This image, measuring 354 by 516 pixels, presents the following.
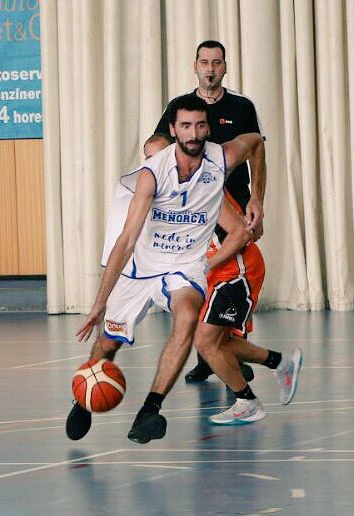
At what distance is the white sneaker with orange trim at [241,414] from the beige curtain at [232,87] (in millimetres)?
5031

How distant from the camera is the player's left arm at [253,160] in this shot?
638 cm

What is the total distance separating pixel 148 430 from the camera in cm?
567

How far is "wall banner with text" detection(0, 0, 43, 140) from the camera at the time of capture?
515 inches

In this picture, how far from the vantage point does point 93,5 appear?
11945 mm

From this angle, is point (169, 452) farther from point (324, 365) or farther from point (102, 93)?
point (102, 93)

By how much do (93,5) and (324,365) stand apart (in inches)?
192

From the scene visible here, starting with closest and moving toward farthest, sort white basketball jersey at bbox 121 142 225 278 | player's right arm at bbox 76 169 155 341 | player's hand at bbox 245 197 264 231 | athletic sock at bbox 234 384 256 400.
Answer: player's right arm at bbox 76 169 155 341
white basketball jersey at bbox 121 142 225 278
athletic sock at bbox 234 384 256 400
player's hand at bbox 245 197 264 231

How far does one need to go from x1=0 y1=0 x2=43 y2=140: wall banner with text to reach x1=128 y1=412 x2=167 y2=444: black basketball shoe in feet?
25.3

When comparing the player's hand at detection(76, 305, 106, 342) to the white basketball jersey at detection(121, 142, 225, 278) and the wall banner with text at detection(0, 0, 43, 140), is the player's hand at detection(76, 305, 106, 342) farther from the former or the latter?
the wall banner with text at detection(0, 0, 43, 140)

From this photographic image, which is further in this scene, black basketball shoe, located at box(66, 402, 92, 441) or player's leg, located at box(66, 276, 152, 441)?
player's leg, located at box(66, 276, 152, 441)

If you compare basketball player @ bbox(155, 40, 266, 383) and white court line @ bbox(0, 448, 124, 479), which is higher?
basketball player @ bbox(155, 40, 266, 383)

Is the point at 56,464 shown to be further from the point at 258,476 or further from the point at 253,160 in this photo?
the point at 253,160

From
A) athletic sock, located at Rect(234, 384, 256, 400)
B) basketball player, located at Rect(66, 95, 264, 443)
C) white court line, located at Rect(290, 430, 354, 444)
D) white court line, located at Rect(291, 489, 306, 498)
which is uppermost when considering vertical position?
basketball player, located at Rect(66, 95, 264, 443)

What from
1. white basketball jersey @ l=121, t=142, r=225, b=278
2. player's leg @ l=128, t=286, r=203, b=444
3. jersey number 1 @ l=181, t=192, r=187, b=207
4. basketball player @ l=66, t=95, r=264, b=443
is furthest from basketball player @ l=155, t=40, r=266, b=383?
player's leg @ l=128, t=286, r=203, b=444
